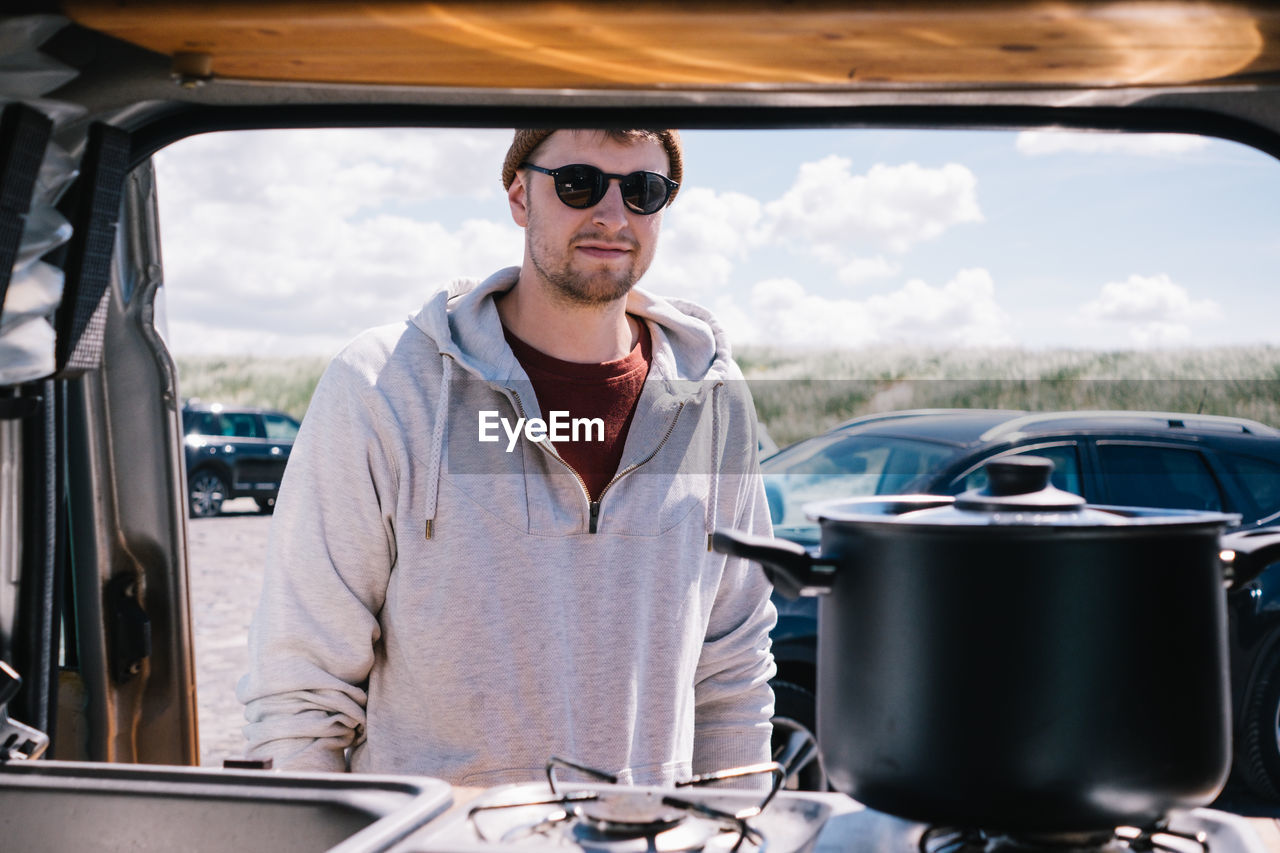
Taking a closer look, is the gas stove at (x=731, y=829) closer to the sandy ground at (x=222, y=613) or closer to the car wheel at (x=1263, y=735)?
the sandy ground at (x=222, y=613)

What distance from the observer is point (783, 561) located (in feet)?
3.16

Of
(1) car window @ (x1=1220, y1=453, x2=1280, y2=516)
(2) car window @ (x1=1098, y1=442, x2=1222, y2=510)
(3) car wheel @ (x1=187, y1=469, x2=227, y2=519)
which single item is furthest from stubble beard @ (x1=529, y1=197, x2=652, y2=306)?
(3) car wheel @ (x1=187, y1=469, x2=227, y2=519)

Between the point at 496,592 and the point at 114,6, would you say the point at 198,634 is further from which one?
the point at 114,6

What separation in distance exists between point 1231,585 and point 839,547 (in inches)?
13.3

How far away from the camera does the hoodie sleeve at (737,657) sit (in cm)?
224

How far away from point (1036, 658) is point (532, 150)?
5.16 feet

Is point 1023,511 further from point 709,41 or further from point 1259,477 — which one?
point 1259,477

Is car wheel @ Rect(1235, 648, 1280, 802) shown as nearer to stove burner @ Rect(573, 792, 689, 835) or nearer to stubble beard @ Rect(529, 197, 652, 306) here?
stubble beard @ Rect(529, 197, 652, 306)

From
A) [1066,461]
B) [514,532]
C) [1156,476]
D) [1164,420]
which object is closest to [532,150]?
[514,532]

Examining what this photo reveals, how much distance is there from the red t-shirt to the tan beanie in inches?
13.9

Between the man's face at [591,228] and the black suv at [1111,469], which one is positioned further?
the black suv at [1111,469]

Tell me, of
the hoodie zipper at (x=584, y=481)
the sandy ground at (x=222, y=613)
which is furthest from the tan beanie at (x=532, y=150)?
the sandy ground at (x=222, y=613)

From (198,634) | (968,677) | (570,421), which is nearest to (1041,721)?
(968,677)

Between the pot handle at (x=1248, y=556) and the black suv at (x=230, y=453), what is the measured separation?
1604cm
